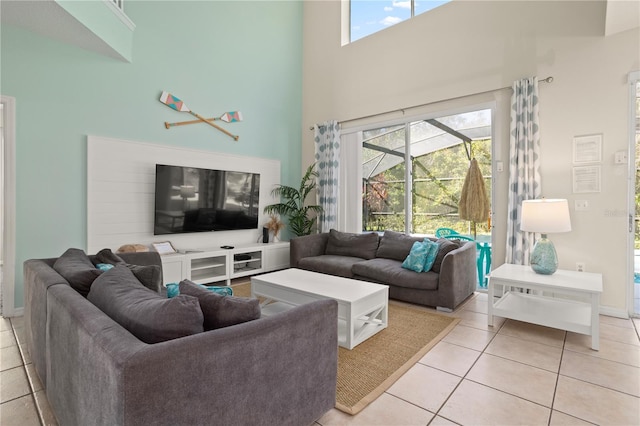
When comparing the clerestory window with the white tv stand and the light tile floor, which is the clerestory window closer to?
the white tv stand

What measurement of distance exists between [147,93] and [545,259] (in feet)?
15.4

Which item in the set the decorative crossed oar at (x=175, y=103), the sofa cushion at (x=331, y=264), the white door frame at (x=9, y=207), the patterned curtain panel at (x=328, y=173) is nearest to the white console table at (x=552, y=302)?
the sofa cushion at (x=331, y=264)

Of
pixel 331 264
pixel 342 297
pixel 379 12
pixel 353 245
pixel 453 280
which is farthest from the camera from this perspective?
pixel 379 12

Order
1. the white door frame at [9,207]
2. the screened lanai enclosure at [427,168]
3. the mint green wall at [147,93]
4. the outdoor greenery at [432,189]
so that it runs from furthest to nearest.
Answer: the outdoor greenery at [432,189], the screened lanai enclosure at [427,168], the mint green wall at [147,93], the white door frame at [9,207]

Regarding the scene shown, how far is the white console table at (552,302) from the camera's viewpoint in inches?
102

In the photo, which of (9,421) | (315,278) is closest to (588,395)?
(315,278)

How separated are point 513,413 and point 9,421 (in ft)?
→ 8.70

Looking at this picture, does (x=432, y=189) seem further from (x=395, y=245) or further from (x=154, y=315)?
(x=154, y=315)

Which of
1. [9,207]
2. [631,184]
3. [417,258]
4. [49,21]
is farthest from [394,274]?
[49,21]

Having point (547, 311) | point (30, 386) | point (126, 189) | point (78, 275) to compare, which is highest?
point (126, 189)

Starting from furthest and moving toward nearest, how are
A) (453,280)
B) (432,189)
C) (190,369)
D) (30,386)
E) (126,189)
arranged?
(432,189) → (126,189) → (453,280) → (30,386) → (190,369)

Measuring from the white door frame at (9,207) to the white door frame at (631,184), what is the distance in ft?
19.3

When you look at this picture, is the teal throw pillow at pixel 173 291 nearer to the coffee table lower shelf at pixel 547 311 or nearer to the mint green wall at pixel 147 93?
the mint green wall at pixel 147 93

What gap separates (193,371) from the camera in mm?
1135
